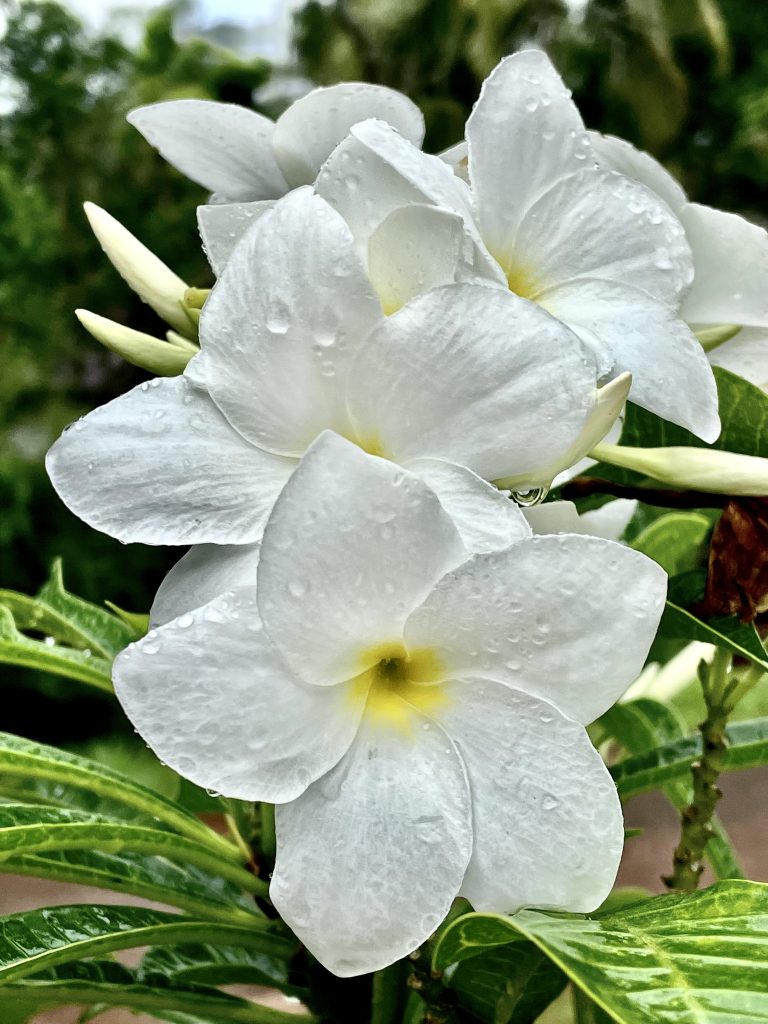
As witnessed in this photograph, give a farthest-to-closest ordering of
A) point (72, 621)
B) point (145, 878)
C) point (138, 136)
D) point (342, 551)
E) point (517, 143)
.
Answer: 1. point (138, 136)
2. point (72, 621)
3. point (145, 878)
4. point (517, 143)
5. point (342, 551)

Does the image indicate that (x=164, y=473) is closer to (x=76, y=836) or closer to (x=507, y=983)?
(x=76, y=836)

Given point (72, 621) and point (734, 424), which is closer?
point (734, 424)

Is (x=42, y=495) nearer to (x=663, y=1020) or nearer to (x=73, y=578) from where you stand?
(x=73, y=578)

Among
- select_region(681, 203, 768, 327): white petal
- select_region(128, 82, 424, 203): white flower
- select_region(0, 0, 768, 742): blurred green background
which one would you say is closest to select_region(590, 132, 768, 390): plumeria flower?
select_region(681, 203, 768, 327): white petal

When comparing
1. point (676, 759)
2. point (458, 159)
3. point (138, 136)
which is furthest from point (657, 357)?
point (138, 136)

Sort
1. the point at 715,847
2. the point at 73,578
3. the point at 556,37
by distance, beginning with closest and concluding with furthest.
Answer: the point at 715,847 → the point at 73,578 → the point at 556,37

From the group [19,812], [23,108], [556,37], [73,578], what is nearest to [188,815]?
[19,812]
